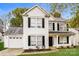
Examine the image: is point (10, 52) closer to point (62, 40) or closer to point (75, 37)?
point (62, 40)

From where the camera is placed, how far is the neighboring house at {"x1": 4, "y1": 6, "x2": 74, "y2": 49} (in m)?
4.82

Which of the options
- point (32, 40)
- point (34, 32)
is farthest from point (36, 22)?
point (32, 40)

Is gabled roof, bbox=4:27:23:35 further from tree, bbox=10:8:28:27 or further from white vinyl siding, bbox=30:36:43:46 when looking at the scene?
white vinyl siding, bbox=30:36:43:46

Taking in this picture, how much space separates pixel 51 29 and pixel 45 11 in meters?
0.33

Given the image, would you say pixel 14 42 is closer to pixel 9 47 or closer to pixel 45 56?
pixel 9 47

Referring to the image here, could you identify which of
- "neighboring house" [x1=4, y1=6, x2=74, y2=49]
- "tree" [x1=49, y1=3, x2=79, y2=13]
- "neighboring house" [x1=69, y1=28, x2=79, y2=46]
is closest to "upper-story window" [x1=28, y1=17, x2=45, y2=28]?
"neighboring house" [x1=4, y1=6, x2=74, y2=49]

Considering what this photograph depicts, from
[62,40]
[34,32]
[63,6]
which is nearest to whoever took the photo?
[63,6]

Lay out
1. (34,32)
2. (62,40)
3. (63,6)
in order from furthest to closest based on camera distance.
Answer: (62,40) → (34,32) → (63,6)

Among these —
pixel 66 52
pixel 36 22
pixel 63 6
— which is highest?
pixel 63 6

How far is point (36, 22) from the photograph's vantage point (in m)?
4.85

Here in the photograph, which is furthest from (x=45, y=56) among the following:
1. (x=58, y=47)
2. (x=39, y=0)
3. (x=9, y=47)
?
(x=39, y=0)

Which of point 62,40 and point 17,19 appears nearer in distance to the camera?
point 17,19

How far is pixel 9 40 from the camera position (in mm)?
4824

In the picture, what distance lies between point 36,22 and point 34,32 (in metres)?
0.17
